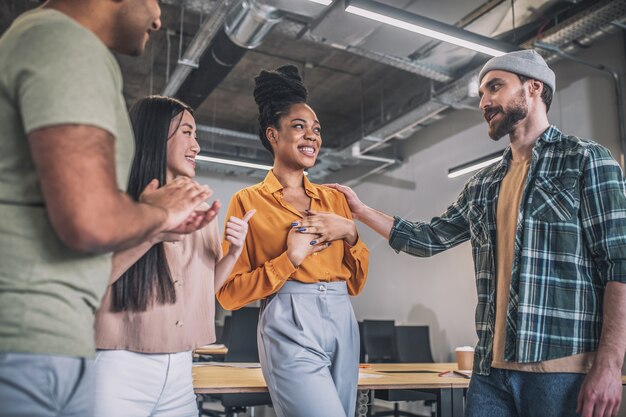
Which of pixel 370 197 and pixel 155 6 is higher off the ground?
pixel 370 197

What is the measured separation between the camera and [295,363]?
1839 mm

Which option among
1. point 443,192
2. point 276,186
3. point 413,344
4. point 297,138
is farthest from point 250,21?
point 443,192

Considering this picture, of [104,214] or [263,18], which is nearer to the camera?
[104,214]

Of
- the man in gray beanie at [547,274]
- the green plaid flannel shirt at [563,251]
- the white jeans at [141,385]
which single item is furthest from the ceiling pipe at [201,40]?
the white jeans at [141,385]

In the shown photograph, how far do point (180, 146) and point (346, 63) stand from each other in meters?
6.06

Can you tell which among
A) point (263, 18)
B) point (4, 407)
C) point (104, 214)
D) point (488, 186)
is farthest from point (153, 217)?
point (263, 18)

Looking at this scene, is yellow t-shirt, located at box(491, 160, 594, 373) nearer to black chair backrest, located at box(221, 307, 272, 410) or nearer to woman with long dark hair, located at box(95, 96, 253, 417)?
woman with long dark hair, located at box(95, 96, 253, 417)

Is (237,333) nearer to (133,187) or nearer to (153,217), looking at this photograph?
(133,187)

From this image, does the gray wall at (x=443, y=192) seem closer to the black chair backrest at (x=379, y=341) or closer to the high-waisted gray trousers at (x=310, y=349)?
the black chair backrest at (x=379, y=341)

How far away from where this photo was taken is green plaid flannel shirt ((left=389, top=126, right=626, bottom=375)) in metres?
1.68

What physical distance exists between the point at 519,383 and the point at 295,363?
703mm

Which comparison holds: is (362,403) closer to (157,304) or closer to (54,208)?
(157,304)

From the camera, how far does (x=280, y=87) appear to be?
2.21 metres

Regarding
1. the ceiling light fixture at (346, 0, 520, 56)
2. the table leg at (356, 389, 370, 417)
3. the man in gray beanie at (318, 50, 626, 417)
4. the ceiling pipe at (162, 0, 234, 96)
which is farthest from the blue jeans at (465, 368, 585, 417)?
the ceiling pipe at (162, 0, 234, 96)
